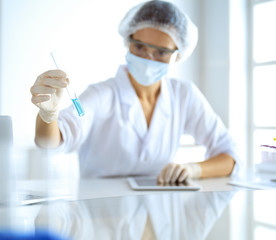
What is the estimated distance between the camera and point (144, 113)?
1.61 m

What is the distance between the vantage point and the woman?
1500 mm

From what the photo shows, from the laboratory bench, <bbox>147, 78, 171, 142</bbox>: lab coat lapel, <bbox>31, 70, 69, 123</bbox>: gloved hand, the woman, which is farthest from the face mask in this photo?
the laboratory bench

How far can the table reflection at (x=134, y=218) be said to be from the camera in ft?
1.35

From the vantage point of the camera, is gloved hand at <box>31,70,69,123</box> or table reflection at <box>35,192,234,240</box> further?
gloved hand at <box>31,70,69,123</box>

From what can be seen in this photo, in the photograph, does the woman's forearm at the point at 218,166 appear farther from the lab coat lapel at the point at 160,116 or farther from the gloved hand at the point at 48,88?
the gloved hand at the point at 48,88

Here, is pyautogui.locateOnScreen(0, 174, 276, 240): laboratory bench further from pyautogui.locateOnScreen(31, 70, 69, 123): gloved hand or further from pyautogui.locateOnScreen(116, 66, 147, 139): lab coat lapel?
pyautogui.locateOnScreen(116, 66, 147, 139): lab coat lapel

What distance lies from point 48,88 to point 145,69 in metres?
0.66

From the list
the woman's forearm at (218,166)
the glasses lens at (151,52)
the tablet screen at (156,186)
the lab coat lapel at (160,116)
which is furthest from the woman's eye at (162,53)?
the tablet screen at (156,186)

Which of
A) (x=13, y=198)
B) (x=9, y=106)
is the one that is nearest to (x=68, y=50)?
(x=9, y=106)

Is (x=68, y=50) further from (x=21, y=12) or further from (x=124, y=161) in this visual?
(x=124, y=161)

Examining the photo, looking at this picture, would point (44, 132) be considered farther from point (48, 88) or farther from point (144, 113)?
point (144, 113)

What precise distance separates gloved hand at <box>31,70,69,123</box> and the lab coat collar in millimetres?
530

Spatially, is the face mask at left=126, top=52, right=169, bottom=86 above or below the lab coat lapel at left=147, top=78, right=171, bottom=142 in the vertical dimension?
above

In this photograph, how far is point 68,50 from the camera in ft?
8.72
